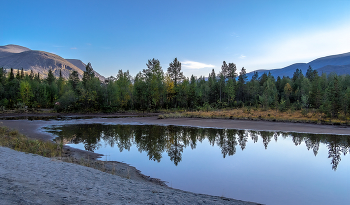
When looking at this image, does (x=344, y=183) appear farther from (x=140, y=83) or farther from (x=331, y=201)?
(x=140, y=83)

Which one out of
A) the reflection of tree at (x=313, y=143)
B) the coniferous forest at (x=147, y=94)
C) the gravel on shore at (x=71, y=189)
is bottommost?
the reflection of tree at (x=313, y=143)

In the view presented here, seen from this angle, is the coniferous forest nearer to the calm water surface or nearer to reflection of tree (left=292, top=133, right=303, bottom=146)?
reflection of tree (left=292, top=133, right=303, bottom=146)

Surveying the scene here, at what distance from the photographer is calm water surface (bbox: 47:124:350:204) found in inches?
344

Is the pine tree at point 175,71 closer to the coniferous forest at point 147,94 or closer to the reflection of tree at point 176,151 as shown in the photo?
the coniferous forest at point 147,94

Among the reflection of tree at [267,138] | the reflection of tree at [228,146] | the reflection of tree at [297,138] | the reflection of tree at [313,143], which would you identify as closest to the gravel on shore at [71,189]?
the reflection of tree at [228,146]

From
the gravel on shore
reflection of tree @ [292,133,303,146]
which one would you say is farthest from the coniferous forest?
the gravel on shore

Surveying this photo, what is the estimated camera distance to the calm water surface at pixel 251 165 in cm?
875

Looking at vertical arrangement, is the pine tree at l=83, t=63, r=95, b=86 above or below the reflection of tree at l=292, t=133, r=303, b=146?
above

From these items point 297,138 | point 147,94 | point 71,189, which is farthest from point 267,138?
point 147,94

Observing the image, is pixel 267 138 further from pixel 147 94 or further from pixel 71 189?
pixel 147 94

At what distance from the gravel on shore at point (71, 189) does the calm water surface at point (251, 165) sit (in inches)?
86.3

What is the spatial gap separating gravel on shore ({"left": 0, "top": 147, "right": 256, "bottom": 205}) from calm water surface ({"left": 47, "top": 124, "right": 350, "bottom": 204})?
7.19 ft

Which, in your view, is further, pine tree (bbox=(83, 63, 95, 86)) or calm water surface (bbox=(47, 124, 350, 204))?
pine tree (bbox=(83, 63, 95, 86))

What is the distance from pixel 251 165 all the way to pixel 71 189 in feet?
33.6
